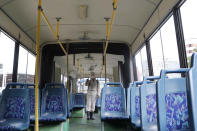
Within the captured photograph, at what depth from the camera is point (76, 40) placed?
17.4 ft

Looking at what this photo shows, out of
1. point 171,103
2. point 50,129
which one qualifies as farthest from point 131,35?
point 171,103

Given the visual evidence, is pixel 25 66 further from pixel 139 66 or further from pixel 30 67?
pixel 139 66

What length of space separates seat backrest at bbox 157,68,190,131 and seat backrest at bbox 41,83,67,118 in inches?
80.5

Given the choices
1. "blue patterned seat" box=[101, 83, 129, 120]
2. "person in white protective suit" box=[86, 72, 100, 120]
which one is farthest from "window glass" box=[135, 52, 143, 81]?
"blue patterned seat" box=[101, 83, 129, 120]

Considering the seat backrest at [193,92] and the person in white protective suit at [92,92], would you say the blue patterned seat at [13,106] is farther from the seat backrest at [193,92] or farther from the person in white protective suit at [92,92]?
the person in white protective suit at [92,92]

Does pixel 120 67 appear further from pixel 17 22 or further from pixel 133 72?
pixel 17 22

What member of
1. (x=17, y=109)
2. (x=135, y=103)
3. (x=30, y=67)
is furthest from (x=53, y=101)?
(x=30, y=67)

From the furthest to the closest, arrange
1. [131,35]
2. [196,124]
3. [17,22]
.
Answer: [131,35] → [17,22] → [196,124]

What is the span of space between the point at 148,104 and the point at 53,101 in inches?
72.3

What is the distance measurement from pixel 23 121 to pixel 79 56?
529 cm

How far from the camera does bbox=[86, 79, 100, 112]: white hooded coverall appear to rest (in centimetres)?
491

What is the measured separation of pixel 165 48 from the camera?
329cm

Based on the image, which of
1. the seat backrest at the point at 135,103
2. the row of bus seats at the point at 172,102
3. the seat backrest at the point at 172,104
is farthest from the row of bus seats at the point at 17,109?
the seat backrest at the point at 172,104

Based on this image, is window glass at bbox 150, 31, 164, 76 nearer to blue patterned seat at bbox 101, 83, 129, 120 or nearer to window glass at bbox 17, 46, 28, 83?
blue patterned seat at bbox 101, 83, 129, 120
